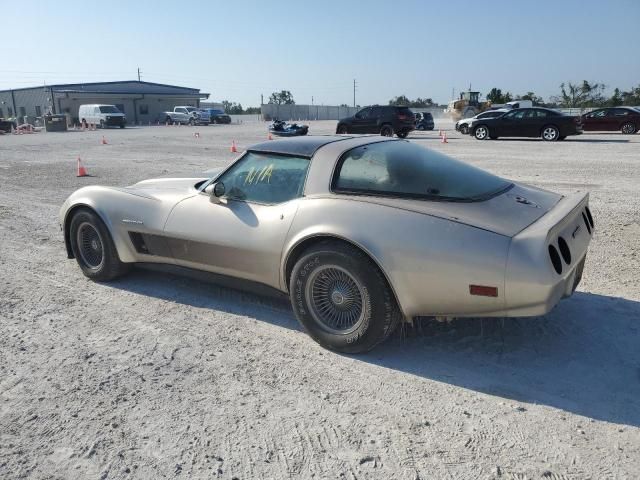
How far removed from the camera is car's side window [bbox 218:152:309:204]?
368cm

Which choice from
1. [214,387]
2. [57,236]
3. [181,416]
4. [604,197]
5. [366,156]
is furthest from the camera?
[604,197]

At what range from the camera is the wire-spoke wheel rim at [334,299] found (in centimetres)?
329

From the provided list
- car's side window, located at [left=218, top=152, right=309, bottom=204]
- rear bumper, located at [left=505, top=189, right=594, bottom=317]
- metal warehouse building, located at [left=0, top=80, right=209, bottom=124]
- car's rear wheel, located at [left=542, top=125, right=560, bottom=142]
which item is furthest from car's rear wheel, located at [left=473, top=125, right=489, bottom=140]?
metal warehouse building, located at [left=0, top=80, right=209, bottom=124]

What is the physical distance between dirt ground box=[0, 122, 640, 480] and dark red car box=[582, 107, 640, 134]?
21.7 metres

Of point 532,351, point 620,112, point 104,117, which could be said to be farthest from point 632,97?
point 532,351

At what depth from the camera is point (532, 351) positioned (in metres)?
3.34

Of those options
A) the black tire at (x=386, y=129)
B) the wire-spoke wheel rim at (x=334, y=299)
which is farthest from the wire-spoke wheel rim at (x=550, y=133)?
the wire-spoke wheel rim at (x=334, y=299)

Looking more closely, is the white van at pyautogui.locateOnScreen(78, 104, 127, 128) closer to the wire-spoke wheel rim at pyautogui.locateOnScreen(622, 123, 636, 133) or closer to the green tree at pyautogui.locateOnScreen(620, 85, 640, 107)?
the wire-spoke wheel rim at pyautogui.locateOnScreen(622, 123, 636, 133)

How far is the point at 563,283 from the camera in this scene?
9.50ft

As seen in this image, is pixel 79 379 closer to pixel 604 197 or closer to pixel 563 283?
pixel 563 283

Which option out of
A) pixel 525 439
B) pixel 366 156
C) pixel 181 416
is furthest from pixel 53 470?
pixel 366 156

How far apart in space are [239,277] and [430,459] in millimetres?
1925

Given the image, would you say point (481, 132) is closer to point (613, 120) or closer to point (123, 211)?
point (613, 120)

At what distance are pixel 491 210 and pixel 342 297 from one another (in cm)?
104
